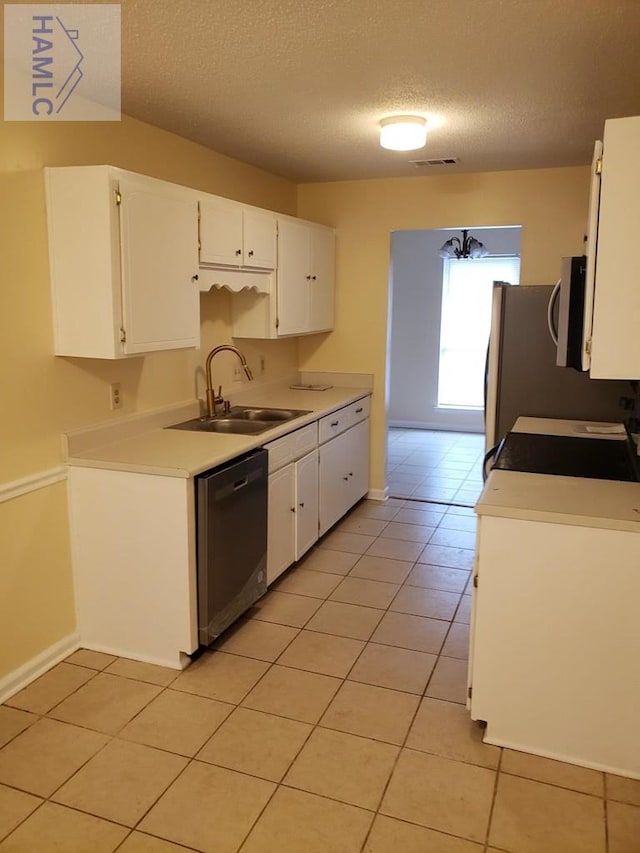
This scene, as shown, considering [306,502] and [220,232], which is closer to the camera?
[220,232]

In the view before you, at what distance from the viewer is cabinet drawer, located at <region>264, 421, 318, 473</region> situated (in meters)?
3.41

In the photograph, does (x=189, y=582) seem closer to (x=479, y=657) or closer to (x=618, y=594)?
(x=479, y=657)

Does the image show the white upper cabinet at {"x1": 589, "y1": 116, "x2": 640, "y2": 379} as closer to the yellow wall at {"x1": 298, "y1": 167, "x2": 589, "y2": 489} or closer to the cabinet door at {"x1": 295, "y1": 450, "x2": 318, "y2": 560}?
the cabinet door at {"x1": 295, "y1": 450, "x2": 318, "y2": 560}

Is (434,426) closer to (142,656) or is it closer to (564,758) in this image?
(142,656)

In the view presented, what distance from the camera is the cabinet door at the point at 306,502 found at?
3785mm

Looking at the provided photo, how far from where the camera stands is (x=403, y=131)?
3223 millimetres

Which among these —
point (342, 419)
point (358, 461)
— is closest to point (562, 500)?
point (342, 419)

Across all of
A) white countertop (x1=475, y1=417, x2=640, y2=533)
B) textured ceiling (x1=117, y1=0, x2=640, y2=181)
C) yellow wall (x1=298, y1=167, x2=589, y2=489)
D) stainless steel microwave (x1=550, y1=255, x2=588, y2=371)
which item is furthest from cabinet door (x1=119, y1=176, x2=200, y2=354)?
yellow wall (x1=298, y1=167, x2=589, y2=489)

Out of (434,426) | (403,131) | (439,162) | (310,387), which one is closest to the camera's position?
(403,131)

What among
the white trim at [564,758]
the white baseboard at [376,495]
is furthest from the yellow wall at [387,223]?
the white trim at [564,758]

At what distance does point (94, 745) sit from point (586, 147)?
148 inches

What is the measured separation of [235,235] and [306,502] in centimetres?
151

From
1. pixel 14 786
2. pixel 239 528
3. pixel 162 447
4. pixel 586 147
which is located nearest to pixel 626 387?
pixel 586 147

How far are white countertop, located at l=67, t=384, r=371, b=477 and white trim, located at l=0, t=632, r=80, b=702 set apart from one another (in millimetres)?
778
